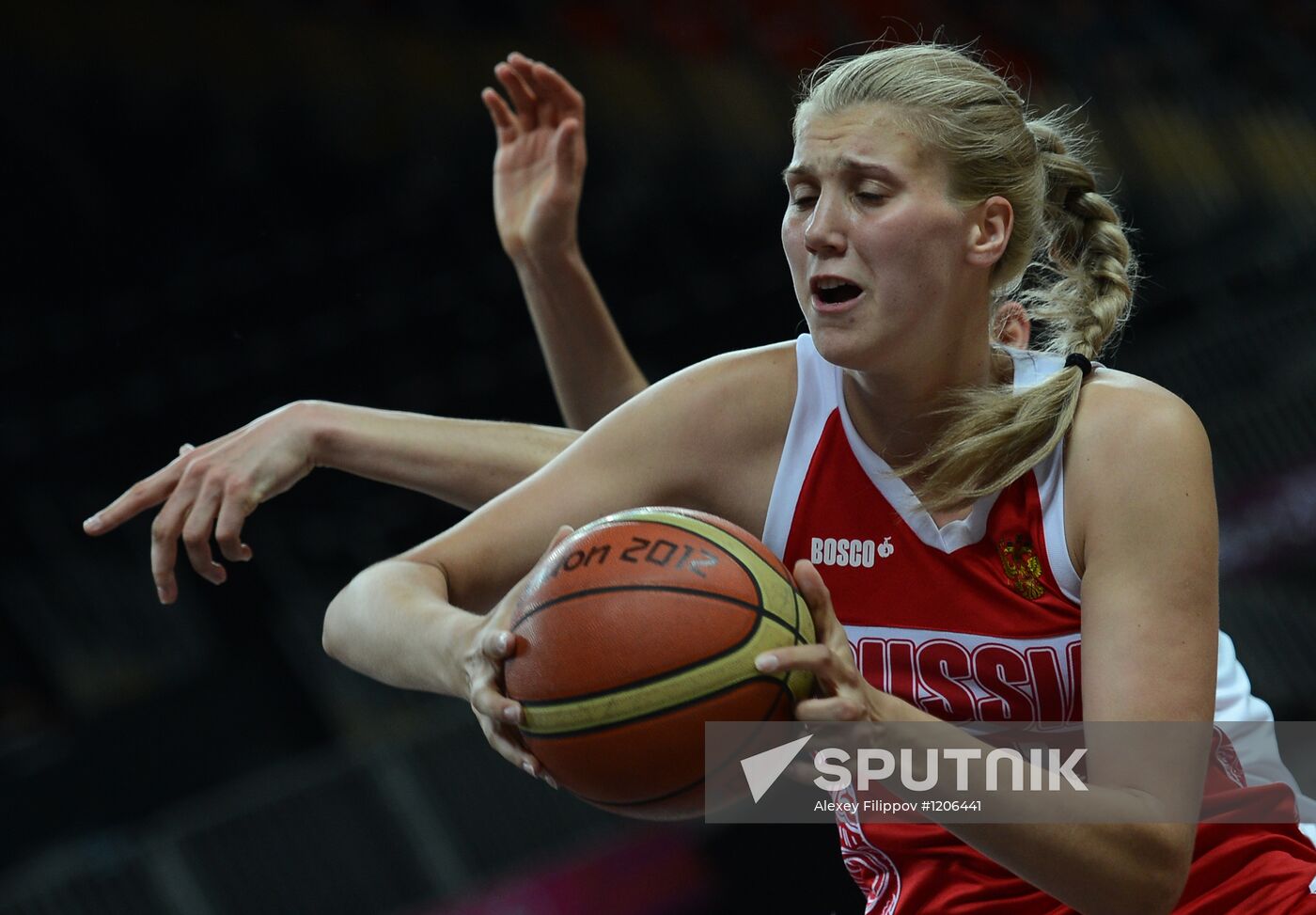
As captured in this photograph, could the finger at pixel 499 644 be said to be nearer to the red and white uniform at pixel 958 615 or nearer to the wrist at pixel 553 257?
the red and white uniform at pixel 958 615

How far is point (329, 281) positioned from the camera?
637 centimetres

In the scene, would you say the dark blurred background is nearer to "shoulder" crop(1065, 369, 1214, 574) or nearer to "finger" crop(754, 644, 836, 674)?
"shoulder" crop(1065, 369, 1214, 574)

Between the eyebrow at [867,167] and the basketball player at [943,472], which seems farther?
the eyebrow at [867,167]

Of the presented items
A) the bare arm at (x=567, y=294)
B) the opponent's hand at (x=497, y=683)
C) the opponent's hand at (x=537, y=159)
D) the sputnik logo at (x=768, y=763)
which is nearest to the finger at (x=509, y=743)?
the opponent's hand at (x=497, y=683)

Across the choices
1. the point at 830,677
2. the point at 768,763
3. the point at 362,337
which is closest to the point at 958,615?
the point at 768,763

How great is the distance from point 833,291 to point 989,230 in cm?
21

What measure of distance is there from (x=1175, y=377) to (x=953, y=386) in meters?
3.33

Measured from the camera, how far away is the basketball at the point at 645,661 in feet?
5.29

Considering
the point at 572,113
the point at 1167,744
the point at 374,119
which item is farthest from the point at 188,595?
the point at 1167,744

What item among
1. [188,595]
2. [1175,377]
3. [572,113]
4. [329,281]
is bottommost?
[1175,377]

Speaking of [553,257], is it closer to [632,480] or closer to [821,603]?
[632,480]

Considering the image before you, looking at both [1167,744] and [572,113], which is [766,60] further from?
[1167,744]

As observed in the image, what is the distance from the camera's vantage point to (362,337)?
601cm

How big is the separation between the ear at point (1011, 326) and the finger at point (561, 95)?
4.13 feet
